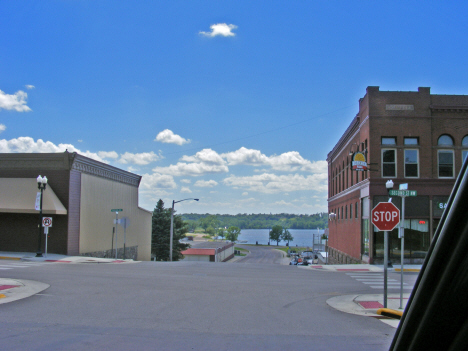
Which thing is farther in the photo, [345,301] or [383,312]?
[345,301]

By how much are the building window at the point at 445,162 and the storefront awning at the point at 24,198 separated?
25.6m

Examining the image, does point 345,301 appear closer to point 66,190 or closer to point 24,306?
point 24,306

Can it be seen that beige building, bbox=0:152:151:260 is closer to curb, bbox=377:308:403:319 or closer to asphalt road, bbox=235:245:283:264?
curb, bbox=377:308:403:319

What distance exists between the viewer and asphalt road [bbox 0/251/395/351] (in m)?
7.91

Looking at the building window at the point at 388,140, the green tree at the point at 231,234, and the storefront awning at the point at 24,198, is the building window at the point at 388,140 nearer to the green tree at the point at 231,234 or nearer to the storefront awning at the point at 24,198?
the storefront awning at the point at 24,198

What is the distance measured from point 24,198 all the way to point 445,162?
2876cm

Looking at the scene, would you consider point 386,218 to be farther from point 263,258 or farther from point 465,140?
point 263,258

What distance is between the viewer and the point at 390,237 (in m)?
26.5

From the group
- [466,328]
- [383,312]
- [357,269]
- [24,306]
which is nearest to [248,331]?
[383,312]

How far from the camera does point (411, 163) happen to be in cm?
2727

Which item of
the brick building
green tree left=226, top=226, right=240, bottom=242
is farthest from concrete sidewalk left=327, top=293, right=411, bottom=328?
green tree left=226, top=226, right=240, bottom=242

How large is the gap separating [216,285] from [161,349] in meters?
8.26

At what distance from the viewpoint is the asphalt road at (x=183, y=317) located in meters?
7.91

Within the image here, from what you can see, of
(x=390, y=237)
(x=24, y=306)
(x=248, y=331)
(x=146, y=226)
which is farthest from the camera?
(x=146, y=226)
